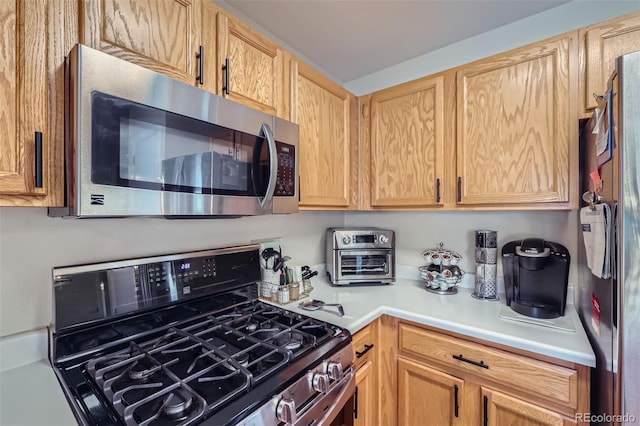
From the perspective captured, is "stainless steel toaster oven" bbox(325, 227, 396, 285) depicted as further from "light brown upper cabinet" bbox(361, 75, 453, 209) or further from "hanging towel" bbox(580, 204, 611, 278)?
"hanging towel" bbox(580, 204, 611, 278)

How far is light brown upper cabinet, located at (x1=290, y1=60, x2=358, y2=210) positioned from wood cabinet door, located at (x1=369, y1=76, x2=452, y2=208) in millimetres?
150

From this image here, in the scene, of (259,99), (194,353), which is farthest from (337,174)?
(194,353)

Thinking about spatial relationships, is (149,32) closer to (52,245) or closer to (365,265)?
(52,245)

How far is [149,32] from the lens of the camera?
86 centimetres

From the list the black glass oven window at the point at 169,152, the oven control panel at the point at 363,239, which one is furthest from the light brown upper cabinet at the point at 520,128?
the black glass oven window at the point at 169,152

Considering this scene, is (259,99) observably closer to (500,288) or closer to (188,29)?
(188,29)

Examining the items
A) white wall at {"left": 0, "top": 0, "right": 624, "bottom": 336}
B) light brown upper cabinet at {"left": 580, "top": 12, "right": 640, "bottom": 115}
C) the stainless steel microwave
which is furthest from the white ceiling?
the stainless steel microwave

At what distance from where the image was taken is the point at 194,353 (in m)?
0.93

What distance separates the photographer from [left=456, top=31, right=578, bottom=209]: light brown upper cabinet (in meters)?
1.21

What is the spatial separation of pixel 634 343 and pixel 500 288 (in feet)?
3.05

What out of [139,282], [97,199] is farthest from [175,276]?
[97,199]

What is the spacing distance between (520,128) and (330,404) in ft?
4.62

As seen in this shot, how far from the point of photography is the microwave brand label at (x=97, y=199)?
69 cm

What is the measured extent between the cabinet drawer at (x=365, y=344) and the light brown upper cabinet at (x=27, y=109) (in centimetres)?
115
